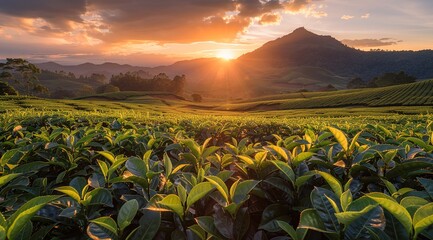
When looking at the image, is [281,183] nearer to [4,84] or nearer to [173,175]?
[173,175]

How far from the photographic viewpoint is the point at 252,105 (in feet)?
266

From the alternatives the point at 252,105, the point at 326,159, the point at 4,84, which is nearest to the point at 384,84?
the point at 252,105

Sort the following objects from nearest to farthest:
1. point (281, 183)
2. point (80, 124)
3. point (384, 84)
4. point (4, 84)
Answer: point (281, 183), point (80, 124), point (4, 84), point (384, 84)

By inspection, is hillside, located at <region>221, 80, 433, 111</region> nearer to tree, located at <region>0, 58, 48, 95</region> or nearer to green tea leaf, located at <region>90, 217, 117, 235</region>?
green tea leaf, located at <region>90, 217, 117, 235</region>

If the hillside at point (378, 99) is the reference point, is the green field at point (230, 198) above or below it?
above

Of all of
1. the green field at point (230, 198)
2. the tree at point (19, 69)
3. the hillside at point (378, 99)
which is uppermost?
the tree at point (19, 69)

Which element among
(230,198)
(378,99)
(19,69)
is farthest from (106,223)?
(19,69)

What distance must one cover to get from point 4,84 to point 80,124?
77.8m

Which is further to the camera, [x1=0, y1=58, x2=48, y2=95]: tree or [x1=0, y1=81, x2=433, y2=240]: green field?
[x1=0, y1=58, x2=48, y2=95]: tree

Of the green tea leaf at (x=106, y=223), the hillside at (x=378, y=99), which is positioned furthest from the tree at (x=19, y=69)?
the green tea leaf at (x=106, y=223)

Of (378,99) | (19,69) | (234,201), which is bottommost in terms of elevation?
(378,99)

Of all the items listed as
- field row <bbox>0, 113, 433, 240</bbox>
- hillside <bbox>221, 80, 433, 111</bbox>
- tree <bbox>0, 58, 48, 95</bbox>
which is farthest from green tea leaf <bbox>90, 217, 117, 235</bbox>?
tree <bbox>0, 58, 48, 95</bbox>

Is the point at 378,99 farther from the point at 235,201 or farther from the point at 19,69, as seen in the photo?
the point at 19,69

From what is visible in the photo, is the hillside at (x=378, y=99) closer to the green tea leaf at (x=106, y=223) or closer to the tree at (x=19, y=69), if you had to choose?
the green tea leaf at (x=106, y=223)
